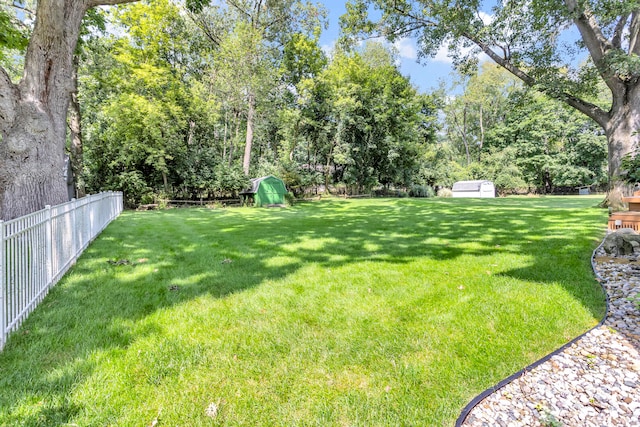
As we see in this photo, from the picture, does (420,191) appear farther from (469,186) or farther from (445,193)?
(469,186)

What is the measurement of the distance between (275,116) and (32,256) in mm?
22869

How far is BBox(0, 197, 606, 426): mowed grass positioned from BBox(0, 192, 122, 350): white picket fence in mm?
172

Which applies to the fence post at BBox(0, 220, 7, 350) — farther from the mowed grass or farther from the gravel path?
the gravel path

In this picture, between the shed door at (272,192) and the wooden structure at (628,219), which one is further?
the shed door at (272,192)

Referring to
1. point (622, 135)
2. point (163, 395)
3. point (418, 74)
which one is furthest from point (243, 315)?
point (418, 74)

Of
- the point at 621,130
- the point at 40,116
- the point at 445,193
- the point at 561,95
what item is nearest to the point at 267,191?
the point at 40,116

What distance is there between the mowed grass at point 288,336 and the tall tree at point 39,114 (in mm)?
1382

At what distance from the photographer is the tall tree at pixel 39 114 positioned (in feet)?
15.4

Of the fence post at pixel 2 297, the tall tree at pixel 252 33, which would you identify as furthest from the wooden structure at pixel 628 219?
the tall tree at pixel 252 33

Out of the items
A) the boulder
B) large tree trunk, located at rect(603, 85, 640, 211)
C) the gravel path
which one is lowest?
the gravel path

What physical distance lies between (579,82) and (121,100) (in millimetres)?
21295

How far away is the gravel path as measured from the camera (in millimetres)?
1806

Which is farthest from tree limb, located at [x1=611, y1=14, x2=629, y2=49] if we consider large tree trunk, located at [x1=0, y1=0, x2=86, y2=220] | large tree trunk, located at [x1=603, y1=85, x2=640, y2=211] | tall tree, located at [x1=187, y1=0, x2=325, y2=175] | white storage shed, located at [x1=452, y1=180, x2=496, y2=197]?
white storage shed, located at [x1=452, y1=180, x2=496, y2=197]

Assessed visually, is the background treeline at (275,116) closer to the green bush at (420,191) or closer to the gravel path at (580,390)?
the green bush at (420,191)
